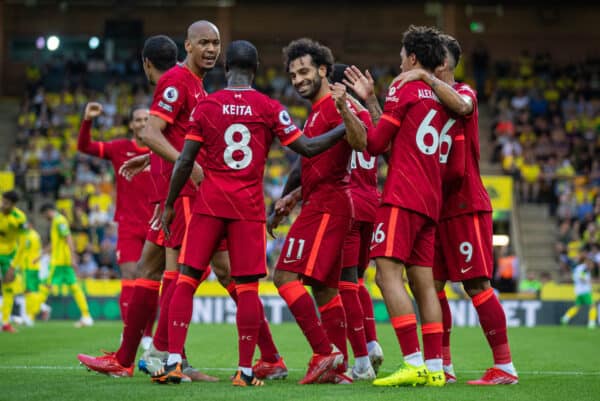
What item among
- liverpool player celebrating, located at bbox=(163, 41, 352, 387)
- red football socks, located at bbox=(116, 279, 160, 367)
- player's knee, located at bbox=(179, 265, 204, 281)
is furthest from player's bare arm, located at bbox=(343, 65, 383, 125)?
red football socks, located at bbox=(116, 279, 160, 367)

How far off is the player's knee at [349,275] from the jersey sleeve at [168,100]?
192cm

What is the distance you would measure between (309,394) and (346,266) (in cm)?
191

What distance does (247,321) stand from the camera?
7.35m

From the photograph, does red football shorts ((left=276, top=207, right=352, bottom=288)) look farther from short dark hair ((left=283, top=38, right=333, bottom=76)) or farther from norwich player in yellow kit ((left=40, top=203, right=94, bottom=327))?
norwich player in yellow kit ((left=40, top=203, right=94, bottom=327))

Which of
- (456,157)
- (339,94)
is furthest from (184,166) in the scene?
(456,157)

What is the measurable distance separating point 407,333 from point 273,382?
122 centimetres

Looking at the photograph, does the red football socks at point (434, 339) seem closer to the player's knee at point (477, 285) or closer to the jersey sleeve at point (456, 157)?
the player's knee at point (477, 285)

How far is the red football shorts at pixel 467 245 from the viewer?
7699 mm

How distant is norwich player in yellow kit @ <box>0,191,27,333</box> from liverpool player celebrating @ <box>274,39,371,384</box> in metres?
9.19

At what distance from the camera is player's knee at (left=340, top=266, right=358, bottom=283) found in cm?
850

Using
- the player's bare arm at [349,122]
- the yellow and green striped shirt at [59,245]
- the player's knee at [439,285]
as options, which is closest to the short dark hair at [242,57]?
the player's bare arm at [349,122]

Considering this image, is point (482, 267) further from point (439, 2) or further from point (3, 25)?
point (3, 25)

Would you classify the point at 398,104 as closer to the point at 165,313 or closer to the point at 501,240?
the point at 165,313

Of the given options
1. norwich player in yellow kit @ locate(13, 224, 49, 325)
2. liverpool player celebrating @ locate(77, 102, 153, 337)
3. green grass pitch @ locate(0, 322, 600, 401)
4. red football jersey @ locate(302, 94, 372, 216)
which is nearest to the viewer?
green grass pitch @ locate(0, 322, 600, 401)
